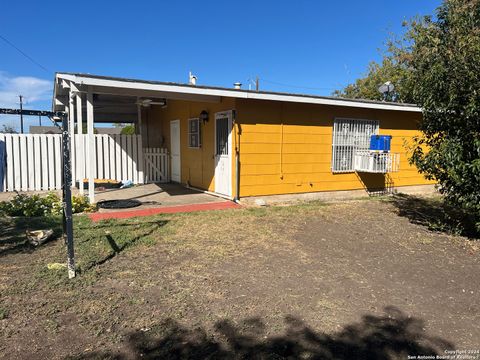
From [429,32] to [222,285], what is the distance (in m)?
5.76

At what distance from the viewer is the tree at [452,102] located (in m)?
5.77

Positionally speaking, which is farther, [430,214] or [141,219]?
[430,214]

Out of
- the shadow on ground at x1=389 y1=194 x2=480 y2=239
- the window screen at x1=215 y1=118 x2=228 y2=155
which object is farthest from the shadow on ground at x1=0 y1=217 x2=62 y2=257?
the shadow on ground at x1=389 y1=194 x2=480 y2=239

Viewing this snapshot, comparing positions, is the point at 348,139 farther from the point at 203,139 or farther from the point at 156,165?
the point at 156,165

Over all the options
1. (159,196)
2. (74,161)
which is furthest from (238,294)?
(74,161)

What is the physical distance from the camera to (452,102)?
598cm

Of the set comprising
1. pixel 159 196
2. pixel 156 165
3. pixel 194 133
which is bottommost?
pixel 159 196

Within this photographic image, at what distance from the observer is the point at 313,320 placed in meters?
3.29

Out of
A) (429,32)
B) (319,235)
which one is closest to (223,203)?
(319,235)

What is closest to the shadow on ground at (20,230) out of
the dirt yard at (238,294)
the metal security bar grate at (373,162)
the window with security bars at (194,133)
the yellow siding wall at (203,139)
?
the dirt yard at (238,294)

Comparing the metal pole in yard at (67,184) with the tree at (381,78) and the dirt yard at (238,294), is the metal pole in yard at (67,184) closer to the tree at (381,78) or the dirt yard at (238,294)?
the dirt yard at (238,294)

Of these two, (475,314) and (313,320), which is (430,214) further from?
(313,320)

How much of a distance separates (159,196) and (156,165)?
10.4ft

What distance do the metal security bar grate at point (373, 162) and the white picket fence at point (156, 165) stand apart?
20.3 feet
